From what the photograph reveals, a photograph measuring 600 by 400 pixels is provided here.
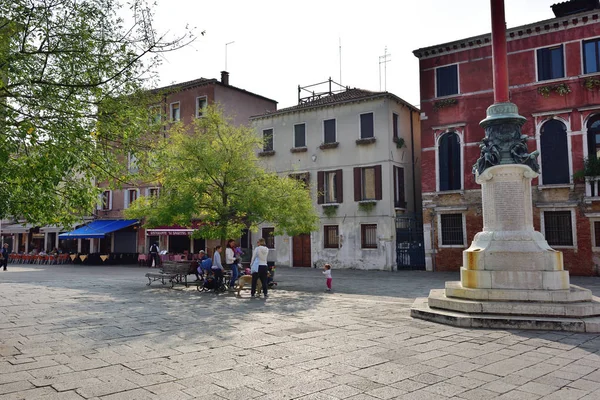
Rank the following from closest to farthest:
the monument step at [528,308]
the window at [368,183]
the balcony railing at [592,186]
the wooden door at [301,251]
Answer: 1. the monument step at [528,308]
2. the balcony railing at [592,186]
3. the window at [368,183]
4. the wooden door at [301,251]

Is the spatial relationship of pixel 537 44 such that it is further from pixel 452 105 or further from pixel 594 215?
pixel 594 215

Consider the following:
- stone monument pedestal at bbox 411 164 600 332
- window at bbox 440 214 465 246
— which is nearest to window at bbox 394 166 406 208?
window at bbox 440 214 465 246

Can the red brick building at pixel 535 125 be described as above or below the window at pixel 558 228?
above

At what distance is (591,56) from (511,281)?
15.7 metres

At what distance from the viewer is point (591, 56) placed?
66.2 ft

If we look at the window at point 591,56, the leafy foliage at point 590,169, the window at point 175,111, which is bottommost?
the leafy foliage at point 590,169

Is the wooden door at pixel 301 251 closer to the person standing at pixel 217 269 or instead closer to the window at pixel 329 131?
the window at pixel 329 131

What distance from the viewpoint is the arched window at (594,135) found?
20.0m

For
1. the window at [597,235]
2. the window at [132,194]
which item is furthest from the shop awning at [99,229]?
the window at [597,235]

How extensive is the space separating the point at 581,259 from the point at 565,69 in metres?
8.23

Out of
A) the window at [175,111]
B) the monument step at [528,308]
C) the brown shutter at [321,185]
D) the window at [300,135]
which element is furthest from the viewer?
the window at [175,111]

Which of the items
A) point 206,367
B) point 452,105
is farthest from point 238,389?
point 452,105

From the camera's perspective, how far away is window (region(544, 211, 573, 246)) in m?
20.1

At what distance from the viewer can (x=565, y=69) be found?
20625 mm
